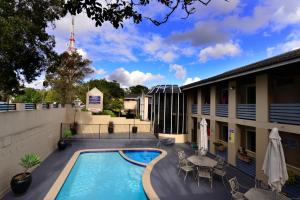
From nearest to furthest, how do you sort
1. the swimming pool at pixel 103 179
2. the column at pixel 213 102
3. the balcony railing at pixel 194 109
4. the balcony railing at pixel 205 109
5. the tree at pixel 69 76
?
the swimming pool at pixel 103 179, the column at pixel 213 102, the balcony railing at pixel 205 109, the balcony railing at pixel 194 109, the tree at pixel 69 76

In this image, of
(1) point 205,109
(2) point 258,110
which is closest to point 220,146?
(1) point 205,109

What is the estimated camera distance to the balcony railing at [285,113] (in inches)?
342

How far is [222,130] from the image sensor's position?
16.5m

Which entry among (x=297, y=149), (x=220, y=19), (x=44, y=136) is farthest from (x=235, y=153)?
(x=44, y=136)

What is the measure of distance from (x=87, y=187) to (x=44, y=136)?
20.6 ft

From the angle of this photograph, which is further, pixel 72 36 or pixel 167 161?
pixel 72 36

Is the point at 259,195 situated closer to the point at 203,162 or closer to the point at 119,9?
the point at 203,162

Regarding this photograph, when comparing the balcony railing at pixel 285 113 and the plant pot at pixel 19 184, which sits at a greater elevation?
the balcony railing at pixel 285 113

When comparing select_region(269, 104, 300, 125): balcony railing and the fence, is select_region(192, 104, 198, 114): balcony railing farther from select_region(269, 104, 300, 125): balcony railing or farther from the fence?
select_region(269, 104, 300, 125): balcony railing

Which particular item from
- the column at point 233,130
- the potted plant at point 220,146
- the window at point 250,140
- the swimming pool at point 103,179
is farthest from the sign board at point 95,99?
the window at point 250,140

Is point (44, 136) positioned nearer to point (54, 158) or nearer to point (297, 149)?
point (54, 158)

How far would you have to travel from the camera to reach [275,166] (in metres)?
6.97

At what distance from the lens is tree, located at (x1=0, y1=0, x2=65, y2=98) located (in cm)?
843

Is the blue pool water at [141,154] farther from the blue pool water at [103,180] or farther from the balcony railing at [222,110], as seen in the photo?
the balcony railing at [222,110]
